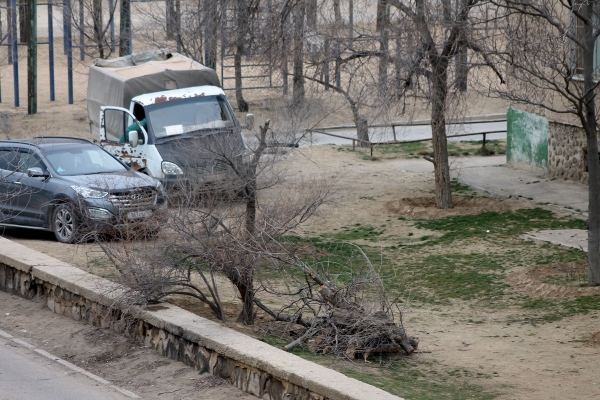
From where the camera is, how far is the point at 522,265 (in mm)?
11820

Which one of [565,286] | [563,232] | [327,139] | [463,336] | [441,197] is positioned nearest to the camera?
[463,336]

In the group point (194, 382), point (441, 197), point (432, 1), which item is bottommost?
point (194, 382)

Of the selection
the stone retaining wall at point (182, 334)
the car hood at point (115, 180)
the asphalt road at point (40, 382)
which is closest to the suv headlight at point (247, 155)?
the car hood at point (115, 180)

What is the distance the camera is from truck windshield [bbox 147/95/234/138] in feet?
55.2

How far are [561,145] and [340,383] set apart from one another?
12.4 meters

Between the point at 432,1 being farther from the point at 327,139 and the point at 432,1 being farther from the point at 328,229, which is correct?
the point at 327,139

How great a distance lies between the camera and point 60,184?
13.0 m

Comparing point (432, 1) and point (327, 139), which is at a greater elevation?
point (432, 1)

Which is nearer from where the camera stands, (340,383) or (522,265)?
(340,383)

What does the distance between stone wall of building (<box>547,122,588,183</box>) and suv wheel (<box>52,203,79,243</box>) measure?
10.3 meters

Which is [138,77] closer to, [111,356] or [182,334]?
[111,356]

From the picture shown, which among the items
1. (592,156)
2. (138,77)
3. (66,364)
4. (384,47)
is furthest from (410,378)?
(138,77)

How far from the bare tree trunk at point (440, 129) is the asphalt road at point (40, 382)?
875 centimetres

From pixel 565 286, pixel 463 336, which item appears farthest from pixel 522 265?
pixel 463 336
